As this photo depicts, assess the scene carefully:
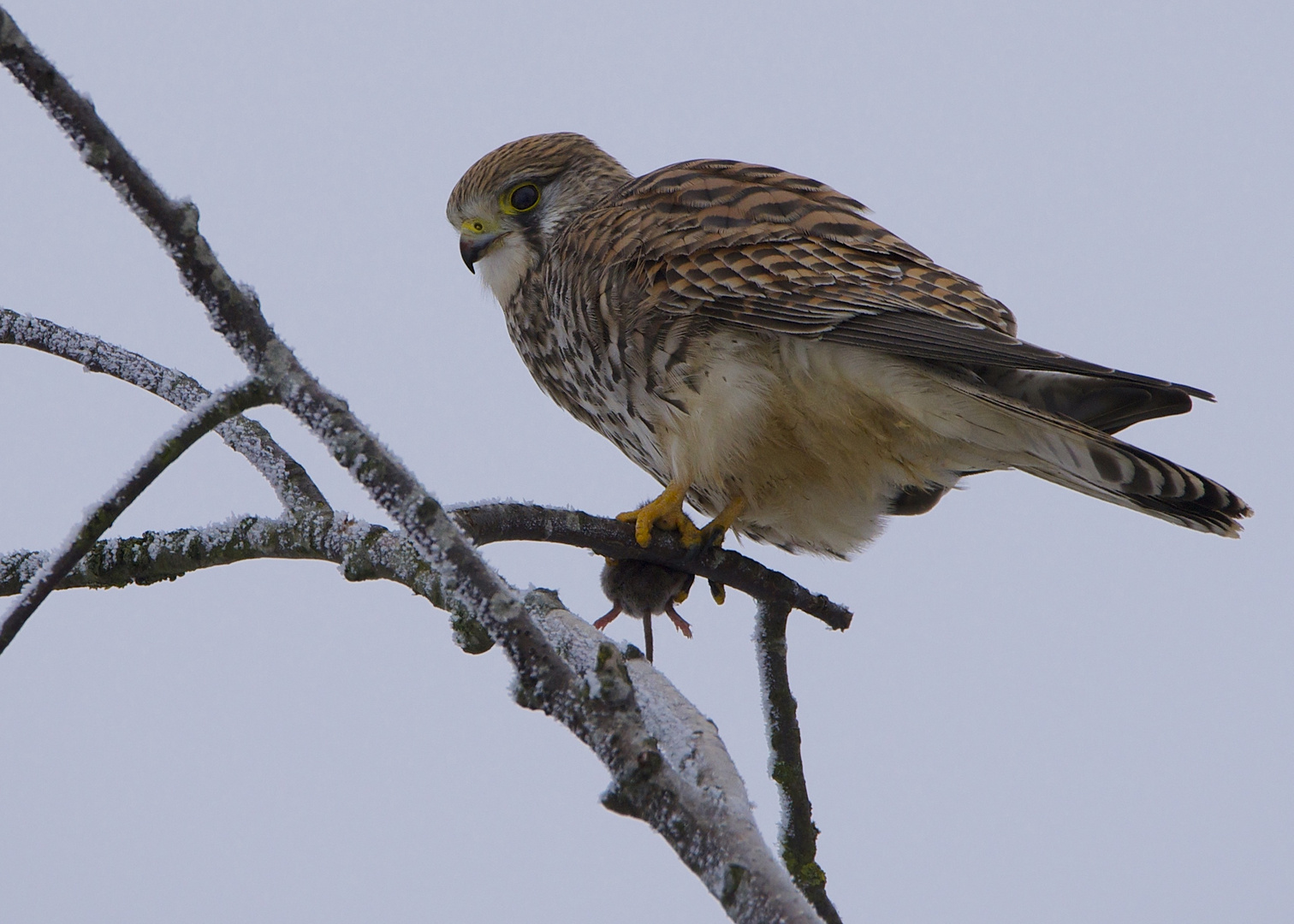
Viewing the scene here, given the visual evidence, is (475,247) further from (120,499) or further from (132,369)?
(120,499)

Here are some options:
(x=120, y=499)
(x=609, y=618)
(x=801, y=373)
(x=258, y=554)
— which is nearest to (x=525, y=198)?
(x=801, y=373)

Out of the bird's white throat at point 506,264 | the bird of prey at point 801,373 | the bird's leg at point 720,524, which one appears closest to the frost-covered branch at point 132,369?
the bird of prey at point 801,373

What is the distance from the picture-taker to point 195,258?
0.94 m

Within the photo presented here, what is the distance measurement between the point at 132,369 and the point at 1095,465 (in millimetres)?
1591

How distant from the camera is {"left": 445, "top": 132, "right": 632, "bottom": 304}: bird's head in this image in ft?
9.69

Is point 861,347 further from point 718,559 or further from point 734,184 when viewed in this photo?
point 734,184

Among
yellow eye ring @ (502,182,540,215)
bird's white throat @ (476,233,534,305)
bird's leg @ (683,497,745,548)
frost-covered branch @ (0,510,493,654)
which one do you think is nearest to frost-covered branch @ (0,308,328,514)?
frost-covered branch @ (0,510,493,654)

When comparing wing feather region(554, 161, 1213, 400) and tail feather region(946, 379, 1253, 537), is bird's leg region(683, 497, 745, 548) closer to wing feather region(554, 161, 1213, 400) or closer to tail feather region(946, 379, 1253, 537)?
wing feather region(554, 161, 1213, 400)

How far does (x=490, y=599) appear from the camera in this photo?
1.04 m

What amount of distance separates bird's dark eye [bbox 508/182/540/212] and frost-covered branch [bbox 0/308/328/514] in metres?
1.36

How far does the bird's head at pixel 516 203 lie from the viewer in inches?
116

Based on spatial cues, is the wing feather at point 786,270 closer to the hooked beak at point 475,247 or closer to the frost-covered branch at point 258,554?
the hooked beak at point 475,247

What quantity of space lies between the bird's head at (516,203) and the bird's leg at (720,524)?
844 mm

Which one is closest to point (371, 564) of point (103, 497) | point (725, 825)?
point (103, 497)
